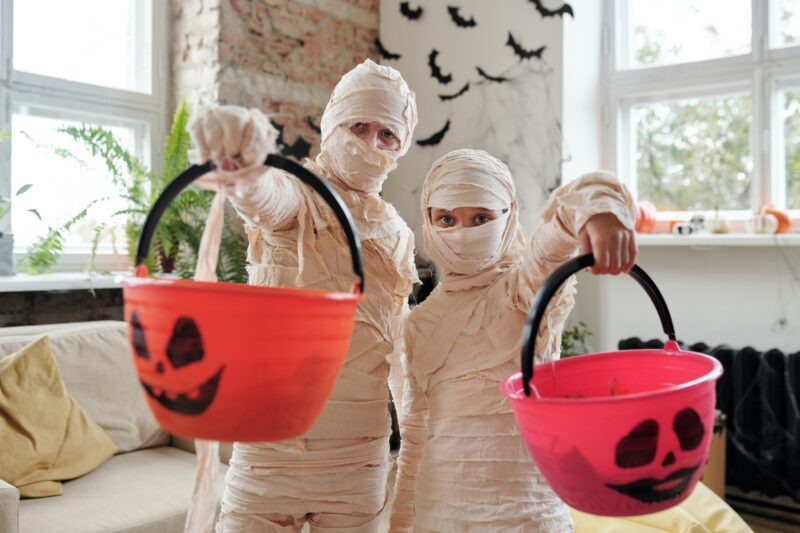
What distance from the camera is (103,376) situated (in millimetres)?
2625

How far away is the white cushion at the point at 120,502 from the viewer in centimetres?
200

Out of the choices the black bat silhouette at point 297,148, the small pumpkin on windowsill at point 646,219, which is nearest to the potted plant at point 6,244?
the black bat silhouette at point 297,148

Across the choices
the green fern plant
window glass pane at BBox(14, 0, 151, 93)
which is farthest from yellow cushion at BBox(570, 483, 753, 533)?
window glass pane at BBox(14, 0, 151, 93)

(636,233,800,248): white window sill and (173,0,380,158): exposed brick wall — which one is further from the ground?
(173,0,380,158): exposed brick wall

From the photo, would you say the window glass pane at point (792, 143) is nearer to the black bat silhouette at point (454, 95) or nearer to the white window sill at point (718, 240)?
the white window sill at point (718, 240)

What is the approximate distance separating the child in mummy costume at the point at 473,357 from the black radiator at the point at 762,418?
2.14 m

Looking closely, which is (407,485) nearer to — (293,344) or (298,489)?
(298,489)

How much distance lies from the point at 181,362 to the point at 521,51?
134 inches

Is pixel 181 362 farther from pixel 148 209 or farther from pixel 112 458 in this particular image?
pixel 148 209

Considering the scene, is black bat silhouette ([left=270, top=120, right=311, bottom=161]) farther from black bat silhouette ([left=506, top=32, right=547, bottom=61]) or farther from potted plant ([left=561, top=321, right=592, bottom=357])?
potted plant ([left=561, top=321, right=592, bottom=357])

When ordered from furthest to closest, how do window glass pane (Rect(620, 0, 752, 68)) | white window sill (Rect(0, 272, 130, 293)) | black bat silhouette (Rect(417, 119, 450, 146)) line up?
black bat silhouette (Rect(417, 119, 450, 146)) → window glass pane (Rect(620, 0, 752, 68)) → white window sill (Rect(0, 272, 130, 293))

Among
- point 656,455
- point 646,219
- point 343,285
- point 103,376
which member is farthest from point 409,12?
point 656,455

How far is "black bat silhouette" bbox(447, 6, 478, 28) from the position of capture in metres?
3.98

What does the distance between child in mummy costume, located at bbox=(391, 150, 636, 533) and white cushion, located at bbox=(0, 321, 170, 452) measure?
1.60m
